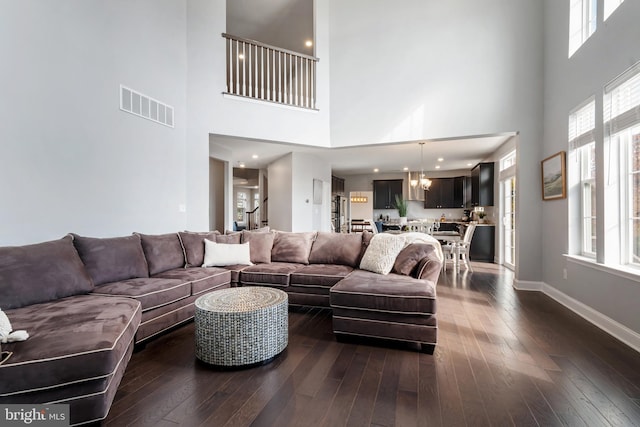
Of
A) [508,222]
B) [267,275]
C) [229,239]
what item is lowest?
[267,275]

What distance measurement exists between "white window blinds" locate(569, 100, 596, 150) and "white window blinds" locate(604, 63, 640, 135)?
285mm

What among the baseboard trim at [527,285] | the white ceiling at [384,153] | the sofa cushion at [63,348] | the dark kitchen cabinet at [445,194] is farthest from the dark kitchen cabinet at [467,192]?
the sofa cushion at [63,348]

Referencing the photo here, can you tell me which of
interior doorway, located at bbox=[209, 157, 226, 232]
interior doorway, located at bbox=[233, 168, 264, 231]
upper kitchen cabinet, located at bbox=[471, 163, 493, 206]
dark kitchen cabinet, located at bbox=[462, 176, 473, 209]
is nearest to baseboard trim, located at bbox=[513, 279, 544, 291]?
upper kitchen cabinet, located at bbox=[471, 163, 493, 206]

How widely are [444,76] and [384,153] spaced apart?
236 cm

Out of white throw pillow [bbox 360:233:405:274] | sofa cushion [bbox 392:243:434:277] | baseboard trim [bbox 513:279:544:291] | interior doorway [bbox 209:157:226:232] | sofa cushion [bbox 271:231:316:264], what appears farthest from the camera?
interior doorway [bbox 209:157:226:232]

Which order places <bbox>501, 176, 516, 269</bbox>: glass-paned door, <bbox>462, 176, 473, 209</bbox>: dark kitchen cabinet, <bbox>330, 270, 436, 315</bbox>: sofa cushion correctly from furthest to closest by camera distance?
<bbox>462, 176, 473, 209</bbox>: dark kitchen cabinet → <bbox>501, 176, 516, 269</bbox>: glass-paned door → <bbox>330, 270, 436, 315</bbox>: sofa cushion

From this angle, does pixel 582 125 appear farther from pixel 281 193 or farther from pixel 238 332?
pixel 281 193

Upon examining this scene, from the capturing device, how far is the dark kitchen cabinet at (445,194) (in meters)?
9.37

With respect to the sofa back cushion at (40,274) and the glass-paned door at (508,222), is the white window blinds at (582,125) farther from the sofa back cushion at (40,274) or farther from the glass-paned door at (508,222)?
the sofa back cushion at (40,274)

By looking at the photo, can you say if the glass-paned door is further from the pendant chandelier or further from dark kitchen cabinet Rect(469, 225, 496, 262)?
the pendant chandelier

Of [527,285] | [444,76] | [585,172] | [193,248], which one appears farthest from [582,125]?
[193,248]

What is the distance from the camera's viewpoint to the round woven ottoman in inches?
82.9

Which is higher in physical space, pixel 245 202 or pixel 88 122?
pixel 88 122

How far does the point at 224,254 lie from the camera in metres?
3.78
